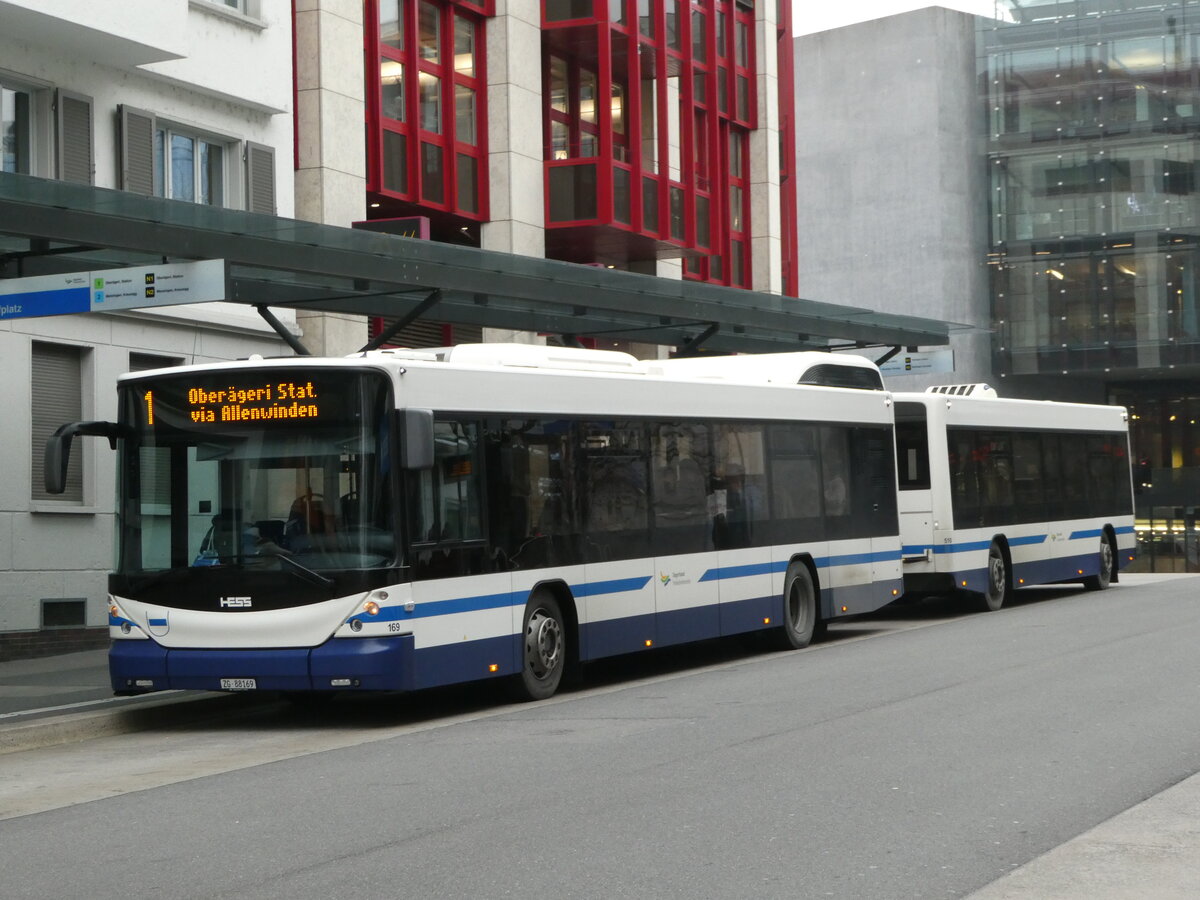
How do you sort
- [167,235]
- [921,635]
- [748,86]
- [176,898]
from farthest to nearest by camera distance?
[748,86]
[921,635]
[167,235]
[176,898]

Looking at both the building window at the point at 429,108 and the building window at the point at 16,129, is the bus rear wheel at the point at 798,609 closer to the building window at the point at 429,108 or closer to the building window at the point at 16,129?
the building window at the point at 16,129

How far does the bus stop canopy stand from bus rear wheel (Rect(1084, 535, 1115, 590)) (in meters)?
4.81

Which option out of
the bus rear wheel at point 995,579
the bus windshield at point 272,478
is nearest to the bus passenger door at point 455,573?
the bus windshield at point 272,478

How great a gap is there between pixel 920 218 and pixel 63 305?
54.3m

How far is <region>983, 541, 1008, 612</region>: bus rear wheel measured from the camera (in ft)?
79.4

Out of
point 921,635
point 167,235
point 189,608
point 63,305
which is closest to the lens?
point 189,608

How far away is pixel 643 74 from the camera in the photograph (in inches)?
1320

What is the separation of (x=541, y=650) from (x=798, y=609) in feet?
16.9

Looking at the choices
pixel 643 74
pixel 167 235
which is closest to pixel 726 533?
pixel 167 235

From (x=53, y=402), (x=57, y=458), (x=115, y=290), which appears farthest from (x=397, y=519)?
(x=53, y=402)

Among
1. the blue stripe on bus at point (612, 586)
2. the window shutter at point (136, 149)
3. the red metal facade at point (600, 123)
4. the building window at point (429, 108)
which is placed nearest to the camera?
the blue stripe on bus at point (612, 586)

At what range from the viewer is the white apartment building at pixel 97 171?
20.6 metres

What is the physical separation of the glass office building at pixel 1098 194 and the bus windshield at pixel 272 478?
51808 mm

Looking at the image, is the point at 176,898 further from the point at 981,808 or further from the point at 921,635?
the point at 921,635
